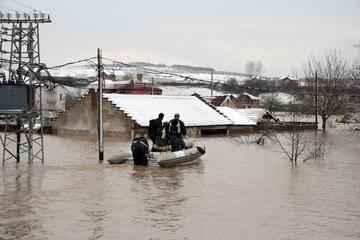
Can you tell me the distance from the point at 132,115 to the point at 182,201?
30080mm

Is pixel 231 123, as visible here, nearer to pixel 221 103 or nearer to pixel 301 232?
pixel 221 103

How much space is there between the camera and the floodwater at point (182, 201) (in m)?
10.8

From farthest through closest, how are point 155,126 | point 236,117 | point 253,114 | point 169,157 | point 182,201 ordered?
1. point 253,114
2. point 236,117
3. point 155,126
4. point 169,157
5. point 182,201

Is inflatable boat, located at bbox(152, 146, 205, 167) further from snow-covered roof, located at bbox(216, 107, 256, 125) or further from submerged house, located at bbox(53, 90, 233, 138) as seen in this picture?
snow-covered roof, located at bbox(216, 107, 256, 125)

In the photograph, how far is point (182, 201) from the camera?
46.1 ft

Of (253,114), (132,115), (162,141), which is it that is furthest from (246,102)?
(162,141)

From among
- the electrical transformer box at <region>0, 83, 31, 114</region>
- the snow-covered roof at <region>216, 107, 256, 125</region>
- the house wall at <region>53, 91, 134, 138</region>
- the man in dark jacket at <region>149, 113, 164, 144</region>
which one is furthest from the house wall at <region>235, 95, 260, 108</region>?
the electrical transformer box at <region>0, 83, 31, 114</region>

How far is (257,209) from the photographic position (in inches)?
514

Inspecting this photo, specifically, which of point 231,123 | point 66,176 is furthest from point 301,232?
point 231,123

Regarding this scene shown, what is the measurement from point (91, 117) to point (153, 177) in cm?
2911

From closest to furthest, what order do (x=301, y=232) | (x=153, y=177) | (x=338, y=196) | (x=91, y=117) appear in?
(x=301, y=232), (x=338, y=196), (x=153, y=177), (x=91, y=117)

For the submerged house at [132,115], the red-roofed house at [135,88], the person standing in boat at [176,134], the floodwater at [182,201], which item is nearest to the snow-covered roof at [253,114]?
the submerged house at [132,115]

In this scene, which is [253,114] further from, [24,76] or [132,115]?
[24,76]

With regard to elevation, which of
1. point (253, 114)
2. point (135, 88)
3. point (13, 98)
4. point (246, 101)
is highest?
point (135, 88)
